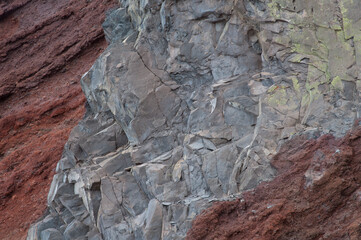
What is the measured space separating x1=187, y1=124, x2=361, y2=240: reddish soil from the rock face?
0.38 ft

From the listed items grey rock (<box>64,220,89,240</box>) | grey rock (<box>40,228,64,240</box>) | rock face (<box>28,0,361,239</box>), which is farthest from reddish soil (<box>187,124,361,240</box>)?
grey rock (<box>40,228,64,240</box>)

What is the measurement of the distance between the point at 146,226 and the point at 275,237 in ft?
6.95

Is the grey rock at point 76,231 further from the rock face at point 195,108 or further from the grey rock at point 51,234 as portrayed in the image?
the grey rock at point 51,234

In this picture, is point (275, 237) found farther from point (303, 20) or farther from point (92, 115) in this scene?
point (92, 115)

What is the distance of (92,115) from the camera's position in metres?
8.95

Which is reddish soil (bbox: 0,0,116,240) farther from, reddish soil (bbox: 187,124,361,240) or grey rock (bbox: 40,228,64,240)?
reddish soil (bbox: 187,124,361,240)

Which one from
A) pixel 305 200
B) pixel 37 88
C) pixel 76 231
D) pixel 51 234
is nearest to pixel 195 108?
pixel 305 200

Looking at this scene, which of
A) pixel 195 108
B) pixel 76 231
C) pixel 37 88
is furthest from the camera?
pixel 37 88

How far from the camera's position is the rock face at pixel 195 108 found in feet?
19.1

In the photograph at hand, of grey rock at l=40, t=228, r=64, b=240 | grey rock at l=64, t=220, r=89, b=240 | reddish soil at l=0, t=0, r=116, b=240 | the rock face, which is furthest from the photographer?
reddish soil at l=0, t=0, r=116, b=240

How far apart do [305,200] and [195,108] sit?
2665 millimetres

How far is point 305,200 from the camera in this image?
517 centimetres

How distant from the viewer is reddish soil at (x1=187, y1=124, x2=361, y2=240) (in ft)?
16.4

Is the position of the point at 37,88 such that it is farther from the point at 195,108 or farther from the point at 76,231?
the point at 195,108
